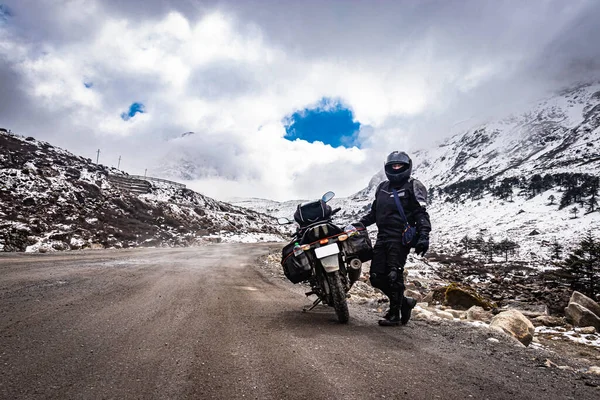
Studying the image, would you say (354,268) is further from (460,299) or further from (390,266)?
(460,299)

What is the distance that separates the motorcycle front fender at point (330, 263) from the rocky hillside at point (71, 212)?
19969 mm

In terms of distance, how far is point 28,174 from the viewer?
31344mm

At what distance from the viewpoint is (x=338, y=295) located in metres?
4.57

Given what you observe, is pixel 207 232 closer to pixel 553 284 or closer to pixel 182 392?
pixel 553 284

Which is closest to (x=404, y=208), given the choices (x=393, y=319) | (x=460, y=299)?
(x=393, y=319)

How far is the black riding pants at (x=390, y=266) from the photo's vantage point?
4.76 metres

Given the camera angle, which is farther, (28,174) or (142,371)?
(28,174)

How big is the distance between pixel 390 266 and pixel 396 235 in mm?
457

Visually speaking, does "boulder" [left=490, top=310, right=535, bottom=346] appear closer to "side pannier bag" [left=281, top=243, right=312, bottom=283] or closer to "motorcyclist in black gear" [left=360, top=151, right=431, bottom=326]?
"motorcyclist in black gear" [left=360, top=151, right=431, bottom=326]

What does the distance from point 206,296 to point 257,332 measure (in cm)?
261

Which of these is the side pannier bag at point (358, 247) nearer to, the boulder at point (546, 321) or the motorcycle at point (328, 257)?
the motorcycle at point (328, 257)

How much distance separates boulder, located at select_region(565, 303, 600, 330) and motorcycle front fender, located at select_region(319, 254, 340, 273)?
5.06m

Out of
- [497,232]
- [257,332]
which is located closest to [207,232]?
[257,332]

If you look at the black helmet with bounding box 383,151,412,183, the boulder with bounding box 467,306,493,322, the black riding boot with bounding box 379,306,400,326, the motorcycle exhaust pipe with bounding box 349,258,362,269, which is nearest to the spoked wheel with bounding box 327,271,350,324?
the motorcycle exhaust pipe with bounding box 349,258,362,269
